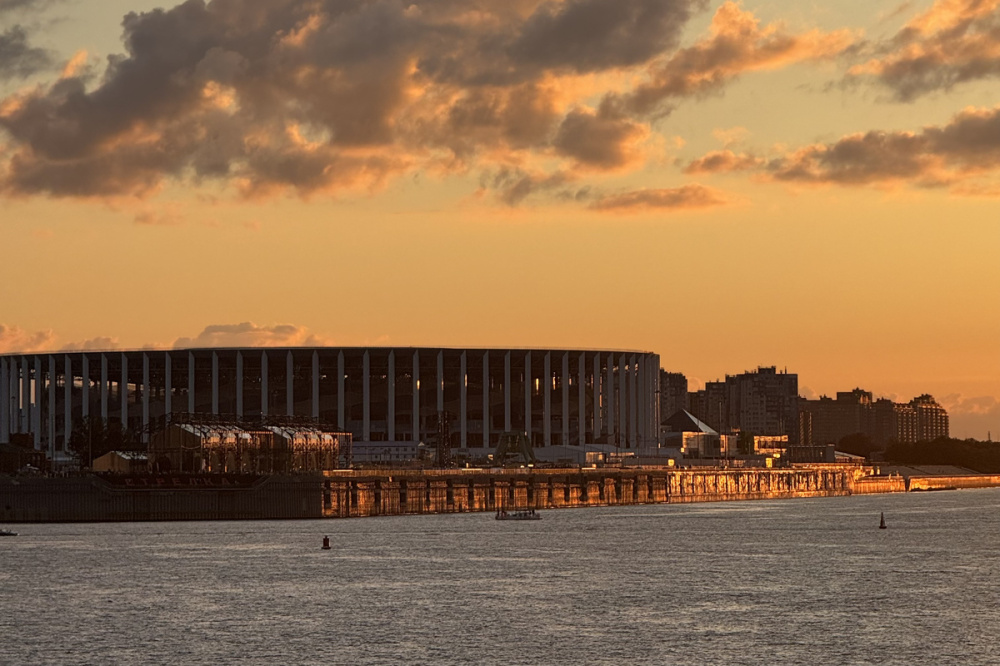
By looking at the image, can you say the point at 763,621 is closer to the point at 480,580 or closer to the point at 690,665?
the point at 690,665

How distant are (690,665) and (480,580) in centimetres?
4012

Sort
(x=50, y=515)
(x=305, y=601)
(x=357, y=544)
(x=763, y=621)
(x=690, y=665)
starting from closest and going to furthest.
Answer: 1. (x=690, y=665)
2. (x=763, y=621)
3. (x=305, y=601)
4. (x=357, y=544)
5. (x=50, y=515)

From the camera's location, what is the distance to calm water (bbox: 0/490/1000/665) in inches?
3189

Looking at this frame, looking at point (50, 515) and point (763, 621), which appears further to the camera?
point (50, 515)

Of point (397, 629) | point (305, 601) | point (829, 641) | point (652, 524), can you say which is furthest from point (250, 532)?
point (829, 641)

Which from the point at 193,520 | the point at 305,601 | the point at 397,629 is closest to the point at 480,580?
the point at 305,601

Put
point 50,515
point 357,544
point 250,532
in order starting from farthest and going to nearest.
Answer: point 50,515 → point 250,532 → point 357,544

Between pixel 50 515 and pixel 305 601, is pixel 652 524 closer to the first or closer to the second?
pixel 50 515

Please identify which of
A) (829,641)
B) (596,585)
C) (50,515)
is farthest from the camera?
(50,515)

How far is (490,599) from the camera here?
336 feet

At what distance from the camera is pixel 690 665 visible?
7600 cm

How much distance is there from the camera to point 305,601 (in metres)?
102

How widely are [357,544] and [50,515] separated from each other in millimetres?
51110

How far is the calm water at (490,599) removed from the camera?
266ft
